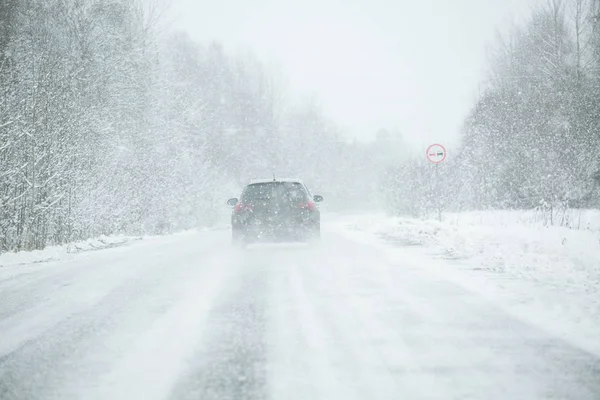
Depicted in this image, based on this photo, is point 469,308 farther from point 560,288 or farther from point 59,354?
point 59,354

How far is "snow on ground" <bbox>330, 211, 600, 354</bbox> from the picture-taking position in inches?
205

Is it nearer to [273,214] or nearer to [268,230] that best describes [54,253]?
[268,230]

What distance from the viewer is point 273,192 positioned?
12453 mm

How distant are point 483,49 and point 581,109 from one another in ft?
61.6

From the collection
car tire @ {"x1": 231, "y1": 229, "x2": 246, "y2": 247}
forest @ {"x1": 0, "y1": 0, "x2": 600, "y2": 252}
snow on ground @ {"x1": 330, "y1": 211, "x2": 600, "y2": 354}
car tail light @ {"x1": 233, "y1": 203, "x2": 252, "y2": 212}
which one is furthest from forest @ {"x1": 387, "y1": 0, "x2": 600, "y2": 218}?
car tire @ {"x1": 231, "y1": 229, "x2": 246, "y2": 247}

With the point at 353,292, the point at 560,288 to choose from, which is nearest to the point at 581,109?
the point at 560,288

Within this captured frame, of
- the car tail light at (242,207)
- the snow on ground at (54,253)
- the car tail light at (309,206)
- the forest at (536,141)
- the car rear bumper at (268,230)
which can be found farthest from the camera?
the forest at (536,141)

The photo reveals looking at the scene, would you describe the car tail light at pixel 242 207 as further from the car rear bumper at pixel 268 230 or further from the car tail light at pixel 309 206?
the car tail light at pixel 309 206

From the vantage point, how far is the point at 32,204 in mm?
12836

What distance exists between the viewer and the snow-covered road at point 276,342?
11.0ft

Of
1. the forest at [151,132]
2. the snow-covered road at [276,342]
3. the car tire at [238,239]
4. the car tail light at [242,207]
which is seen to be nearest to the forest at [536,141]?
the forest at [151,132]

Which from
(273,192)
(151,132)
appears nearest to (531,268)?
(273,192)

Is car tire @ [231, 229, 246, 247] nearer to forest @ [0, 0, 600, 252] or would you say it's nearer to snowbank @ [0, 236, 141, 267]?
snowbank @ [0, 236, 141, 267]

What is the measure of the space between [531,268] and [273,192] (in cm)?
613
